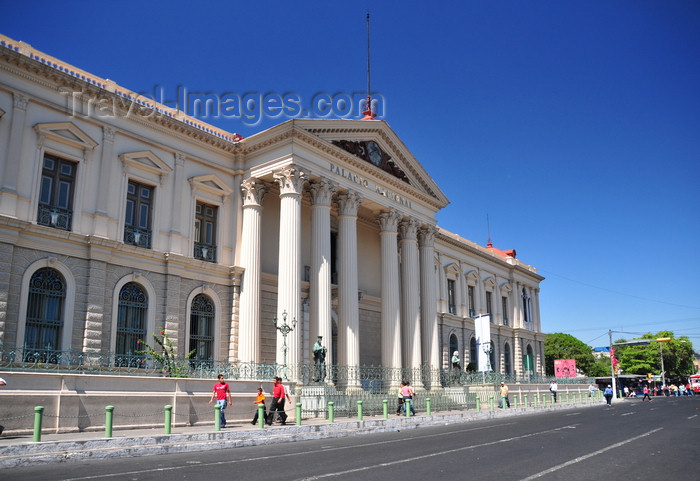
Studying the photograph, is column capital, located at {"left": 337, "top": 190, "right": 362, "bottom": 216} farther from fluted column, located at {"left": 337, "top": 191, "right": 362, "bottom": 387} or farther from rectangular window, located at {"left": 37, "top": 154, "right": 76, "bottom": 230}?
rectangular window, located at {"left": 37, "top": 154, "right": 76, "bottom": 230}

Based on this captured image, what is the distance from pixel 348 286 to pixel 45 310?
12.9m

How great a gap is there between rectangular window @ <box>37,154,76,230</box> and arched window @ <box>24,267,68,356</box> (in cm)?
176

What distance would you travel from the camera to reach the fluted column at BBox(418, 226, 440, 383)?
32.5 m

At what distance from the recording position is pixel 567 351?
89.0 metres

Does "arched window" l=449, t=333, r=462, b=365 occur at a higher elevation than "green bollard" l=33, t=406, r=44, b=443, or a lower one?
higher

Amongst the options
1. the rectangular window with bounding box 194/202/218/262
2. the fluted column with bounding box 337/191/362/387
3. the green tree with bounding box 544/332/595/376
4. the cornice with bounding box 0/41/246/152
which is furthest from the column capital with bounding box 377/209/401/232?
the green tree with bounding box 544/332/595/376

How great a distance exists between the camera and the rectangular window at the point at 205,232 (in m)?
25.5

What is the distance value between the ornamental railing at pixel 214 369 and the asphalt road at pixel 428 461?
7023 millimetres

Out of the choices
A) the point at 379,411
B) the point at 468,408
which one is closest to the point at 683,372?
A: the point at 468,408

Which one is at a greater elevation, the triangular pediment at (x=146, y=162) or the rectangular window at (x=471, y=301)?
the triangular pediment at (x=146, y=162)

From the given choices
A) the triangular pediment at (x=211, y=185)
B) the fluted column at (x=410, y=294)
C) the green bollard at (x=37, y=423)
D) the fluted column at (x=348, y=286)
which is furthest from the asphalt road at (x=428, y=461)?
the fluted column at (x=410, y=294)

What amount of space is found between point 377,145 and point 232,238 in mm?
9440

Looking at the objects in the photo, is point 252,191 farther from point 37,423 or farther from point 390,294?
point 37,423

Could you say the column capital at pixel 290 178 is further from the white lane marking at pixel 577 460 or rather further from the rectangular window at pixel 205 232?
the white lane marking at pixel 577 460
